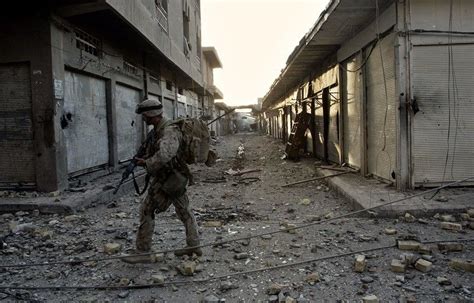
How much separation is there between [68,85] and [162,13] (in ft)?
17.3

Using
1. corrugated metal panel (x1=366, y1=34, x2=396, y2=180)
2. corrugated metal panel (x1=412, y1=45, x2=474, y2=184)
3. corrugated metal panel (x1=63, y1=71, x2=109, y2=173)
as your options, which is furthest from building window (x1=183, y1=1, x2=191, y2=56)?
corrugated metal panel (x1=412, y1=45, x2=474, y2=184)

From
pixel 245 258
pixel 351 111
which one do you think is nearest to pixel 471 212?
pixel 245 258

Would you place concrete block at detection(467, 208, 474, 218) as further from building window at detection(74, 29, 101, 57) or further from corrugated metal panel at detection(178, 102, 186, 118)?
corrugated metal panel at detection(178, 102, 186, 118)

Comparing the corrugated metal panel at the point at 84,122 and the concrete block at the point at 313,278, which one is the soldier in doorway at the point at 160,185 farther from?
the corrugated metal panel at the point at 84,122

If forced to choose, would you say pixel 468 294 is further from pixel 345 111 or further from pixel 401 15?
pixel 345 111

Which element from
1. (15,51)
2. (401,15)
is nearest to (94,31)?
(15,51)

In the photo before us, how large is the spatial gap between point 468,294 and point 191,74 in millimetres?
15138

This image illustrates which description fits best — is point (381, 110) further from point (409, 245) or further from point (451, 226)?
point (409, 245)

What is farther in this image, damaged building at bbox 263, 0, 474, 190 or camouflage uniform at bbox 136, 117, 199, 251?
damaged building at bbox 263, 0, 474, 190

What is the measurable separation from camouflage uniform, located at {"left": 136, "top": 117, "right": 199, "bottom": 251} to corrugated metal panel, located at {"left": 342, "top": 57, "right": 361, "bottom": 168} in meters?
5.20

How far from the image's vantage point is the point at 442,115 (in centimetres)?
584

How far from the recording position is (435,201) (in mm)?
5184

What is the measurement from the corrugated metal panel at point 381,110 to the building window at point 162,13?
6491 mm

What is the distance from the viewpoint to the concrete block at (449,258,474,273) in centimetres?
326
